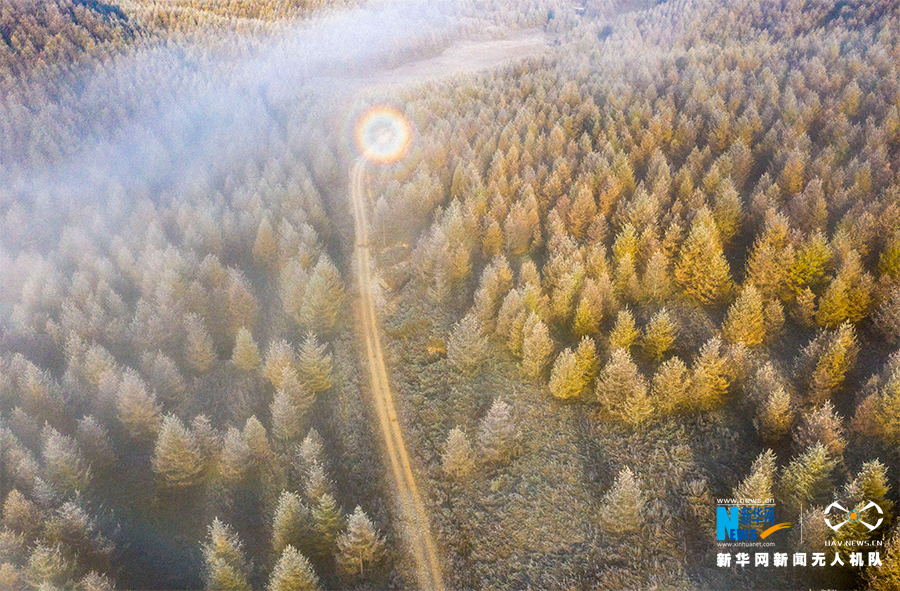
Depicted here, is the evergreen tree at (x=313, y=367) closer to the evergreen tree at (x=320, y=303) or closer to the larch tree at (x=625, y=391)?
the evergreen tree at (x=320, y=303)

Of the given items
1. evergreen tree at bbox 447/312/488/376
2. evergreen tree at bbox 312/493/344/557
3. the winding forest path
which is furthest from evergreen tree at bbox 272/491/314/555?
evergreen tree at bbox 447/312/488/376

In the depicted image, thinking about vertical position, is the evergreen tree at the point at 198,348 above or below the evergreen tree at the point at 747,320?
below

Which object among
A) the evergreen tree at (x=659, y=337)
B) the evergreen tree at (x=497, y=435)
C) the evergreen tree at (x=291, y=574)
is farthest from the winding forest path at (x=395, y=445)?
the evergreen tree at (x=659, y=337)

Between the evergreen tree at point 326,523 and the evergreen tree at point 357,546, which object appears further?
the evergreen tree at point 326,523

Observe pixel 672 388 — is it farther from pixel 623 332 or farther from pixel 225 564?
pixel 225 564

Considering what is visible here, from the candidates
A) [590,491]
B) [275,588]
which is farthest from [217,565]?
[590,491]

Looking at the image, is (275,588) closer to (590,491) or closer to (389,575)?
(389,575)

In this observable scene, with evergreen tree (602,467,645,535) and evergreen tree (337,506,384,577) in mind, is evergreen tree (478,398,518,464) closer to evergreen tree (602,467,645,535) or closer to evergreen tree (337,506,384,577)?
evergreen tree (602,467,645,535)
